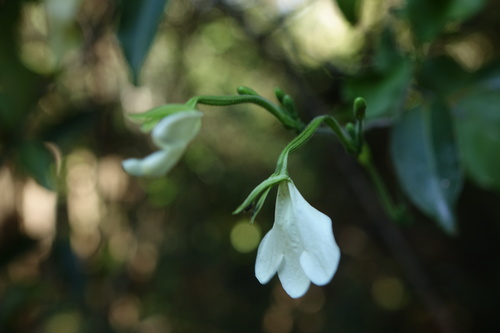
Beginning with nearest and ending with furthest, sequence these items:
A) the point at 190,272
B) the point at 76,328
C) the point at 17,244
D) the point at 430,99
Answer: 1. the point at 430,99
2. the point at 17,244
3. the point at 76,328
4. the point at 190,272

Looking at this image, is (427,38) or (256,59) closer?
(427,38)

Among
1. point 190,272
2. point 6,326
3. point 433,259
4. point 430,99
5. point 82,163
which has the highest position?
point 430,99

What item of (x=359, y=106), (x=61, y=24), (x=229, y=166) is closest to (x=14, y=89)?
(x=61, y=24)

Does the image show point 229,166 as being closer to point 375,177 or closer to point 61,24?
point 61,24

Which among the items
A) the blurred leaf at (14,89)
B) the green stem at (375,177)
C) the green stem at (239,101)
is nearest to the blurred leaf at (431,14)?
the green stem at (375,177)

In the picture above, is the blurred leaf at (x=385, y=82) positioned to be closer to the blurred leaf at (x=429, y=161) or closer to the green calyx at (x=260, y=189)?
the blurred leaf at (x=429, y=161)

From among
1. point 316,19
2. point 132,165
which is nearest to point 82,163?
point 316,19

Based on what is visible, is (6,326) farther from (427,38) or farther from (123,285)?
(427,38)
